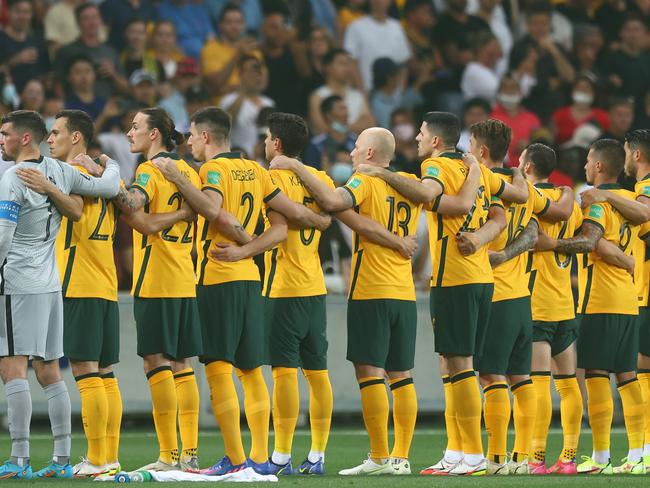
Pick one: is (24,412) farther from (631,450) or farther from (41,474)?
(631,450)

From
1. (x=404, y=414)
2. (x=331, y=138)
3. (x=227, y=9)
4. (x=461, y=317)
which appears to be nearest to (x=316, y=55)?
(x=227, y=9)

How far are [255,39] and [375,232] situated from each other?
9417 millimetres

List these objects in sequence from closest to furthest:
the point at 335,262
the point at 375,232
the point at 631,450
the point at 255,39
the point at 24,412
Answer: the point at 24,412, the point at 375,232, the point at 631,450, the point at 335,262, the point at 255,39

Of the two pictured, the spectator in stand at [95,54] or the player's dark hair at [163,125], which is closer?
the player's dark hair at [163,125]

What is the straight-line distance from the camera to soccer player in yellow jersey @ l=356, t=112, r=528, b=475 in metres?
10.6

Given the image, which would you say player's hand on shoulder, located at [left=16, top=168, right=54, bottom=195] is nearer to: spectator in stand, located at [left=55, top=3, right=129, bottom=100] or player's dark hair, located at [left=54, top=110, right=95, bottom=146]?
player's dark hair, located at [left=54, top=110, right=95, bottom=146]

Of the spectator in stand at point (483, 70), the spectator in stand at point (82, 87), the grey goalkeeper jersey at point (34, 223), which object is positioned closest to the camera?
the grey goalkeeper jersey at point (34, 223)

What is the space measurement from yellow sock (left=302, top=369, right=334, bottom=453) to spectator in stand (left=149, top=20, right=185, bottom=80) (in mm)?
8427

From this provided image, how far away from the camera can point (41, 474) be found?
9945 millimetres

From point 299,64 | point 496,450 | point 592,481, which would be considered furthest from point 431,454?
point 299,64

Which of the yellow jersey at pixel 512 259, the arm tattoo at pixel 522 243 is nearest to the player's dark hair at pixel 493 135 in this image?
the yellow jersey at pixel 512 259

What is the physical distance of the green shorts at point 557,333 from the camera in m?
11.6

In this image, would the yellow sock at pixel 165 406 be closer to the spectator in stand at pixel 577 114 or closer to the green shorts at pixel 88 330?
the green shorts at pixel 88 330

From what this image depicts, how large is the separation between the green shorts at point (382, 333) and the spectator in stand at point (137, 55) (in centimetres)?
847
